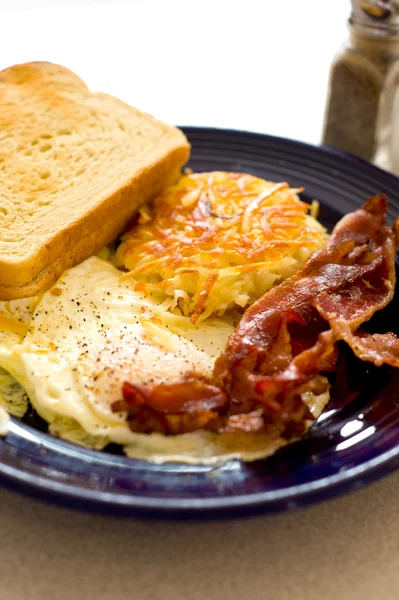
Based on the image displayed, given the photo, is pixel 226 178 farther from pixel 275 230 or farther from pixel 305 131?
pixel 305 131

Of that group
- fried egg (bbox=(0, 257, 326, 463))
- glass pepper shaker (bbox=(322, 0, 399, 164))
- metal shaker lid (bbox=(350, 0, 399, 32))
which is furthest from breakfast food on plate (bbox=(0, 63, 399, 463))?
metal shaker lid (bbox=(350, 0, 399, 32))

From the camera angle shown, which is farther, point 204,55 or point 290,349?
point 204,55

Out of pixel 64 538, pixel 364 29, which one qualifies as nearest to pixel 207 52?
pixel 364 29

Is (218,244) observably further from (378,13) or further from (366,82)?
(378,13)

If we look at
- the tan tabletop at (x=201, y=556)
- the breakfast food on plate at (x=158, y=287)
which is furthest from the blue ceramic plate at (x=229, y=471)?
the tan tabletop at (x=201, y=556)

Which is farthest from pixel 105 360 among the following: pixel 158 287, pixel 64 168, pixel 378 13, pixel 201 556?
pixel 378 13

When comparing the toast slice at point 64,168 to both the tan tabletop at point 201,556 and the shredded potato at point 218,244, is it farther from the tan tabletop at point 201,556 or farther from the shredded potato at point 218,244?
the tan tabletop at point 201,556
